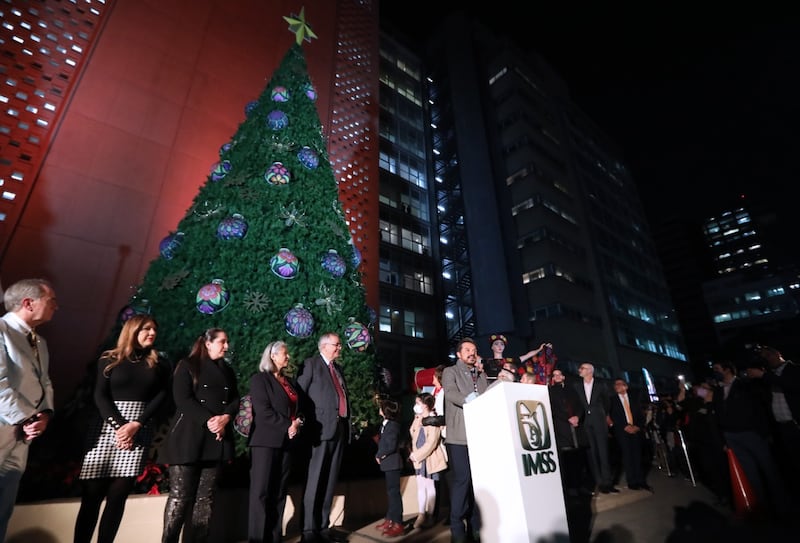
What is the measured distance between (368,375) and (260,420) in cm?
Answer: 201

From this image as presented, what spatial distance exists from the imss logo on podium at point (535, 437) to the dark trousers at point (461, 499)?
2.62ft

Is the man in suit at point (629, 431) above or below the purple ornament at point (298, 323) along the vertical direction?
below

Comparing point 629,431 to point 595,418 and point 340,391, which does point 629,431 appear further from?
point 340,391

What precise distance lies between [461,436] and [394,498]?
1.24 m

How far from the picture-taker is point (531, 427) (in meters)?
3.03

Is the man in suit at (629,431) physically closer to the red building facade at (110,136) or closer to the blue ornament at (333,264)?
the blue ornament at (333,264)

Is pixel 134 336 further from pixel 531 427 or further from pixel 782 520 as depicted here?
pixel 782 520

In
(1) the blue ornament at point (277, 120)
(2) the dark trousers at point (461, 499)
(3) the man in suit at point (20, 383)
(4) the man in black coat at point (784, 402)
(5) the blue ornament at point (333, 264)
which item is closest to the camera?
(3) the man in suit at point (20, 383)

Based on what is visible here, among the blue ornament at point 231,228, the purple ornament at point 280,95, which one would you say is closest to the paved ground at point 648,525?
the blue ornament at point 231,228

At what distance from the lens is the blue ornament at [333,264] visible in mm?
5340

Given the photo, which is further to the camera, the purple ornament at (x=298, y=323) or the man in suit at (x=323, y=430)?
the purple ornament at (x=298, y=323)

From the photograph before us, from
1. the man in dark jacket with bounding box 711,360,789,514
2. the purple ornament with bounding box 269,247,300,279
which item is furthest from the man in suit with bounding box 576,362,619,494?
the purple ornament with bounding box 269,247,300,279

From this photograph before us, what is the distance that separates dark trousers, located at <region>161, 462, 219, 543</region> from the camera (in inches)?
110

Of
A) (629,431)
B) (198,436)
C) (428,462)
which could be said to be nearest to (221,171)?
(198,436)
